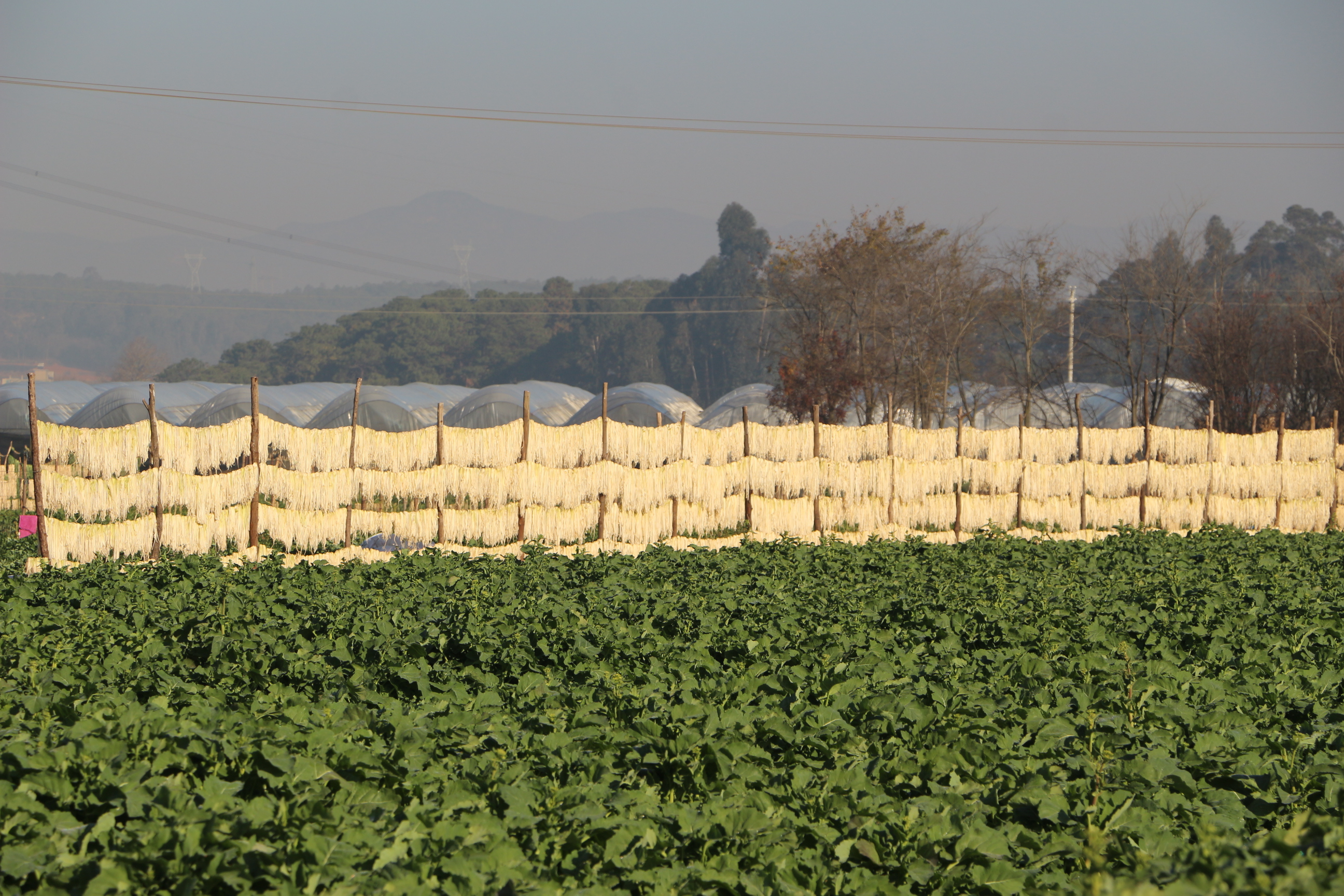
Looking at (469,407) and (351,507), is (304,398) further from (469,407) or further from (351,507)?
(351,507)

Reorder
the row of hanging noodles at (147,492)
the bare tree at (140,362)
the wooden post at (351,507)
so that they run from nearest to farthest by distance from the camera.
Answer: the row of hanging noodles at (147,492)
the wooden post at (351,507)
the bare tree at (140,362)

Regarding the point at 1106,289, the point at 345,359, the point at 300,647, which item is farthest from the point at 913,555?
the point at 345,359

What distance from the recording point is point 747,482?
53.4 feet

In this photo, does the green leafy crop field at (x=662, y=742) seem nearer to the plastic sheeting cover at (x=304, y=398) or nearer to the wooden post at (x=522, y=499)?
the wooden post at (x=522, y=499)

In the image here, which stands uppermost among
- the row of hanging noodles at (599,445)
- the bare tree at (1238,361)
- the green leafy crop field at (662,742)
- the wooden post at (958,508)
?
the bare tree at (1238,361)

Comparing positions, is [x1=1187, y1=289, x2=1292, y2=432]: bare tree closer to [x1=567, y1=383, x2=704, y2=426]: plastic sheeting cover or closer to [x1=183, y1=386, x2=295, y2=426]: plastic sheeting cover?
[x1=567, y1=383, x2=704, y2=426]: plastic sheeting cover

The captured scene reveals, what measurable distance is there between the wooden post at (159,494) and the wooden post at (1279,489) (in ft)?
64.7

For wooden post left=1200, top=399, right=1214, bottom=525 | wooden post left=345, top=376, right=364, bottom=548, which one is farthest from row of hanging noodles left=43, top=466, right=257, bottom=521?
wooden post left=1200, top=399, right=1214, bottom=525

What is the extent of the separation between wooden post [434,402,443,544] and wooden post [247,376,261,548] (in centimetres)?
227

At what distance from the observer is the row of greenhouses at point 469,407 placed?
34.1 meters

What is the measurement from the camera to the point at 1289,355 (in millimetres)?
35531

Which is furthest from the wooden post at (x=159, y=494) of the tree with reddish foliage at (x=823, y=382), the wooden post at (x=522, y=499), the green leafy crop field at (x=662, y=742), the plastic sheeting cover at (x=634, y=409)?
the plastic sheeting cover at (x=634, y=409)

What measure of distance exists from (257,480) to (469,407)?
75.3 feet

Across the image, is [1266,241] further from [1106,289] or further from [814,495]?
[814,495]
